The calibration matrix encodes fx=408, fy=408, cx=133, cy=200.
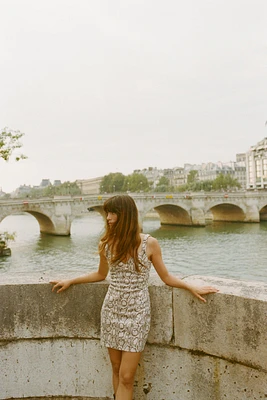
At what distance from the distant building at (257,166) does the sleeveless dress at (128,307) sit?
9352cm

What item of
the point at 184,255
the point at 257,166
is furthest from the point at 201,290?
the point at 257,166

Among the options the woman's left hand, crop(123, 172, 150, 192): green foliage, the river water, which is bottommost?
the river water

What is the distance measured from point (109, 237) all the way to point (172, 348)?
2.77 ft

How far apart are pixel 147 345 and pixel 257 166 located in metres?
97.4

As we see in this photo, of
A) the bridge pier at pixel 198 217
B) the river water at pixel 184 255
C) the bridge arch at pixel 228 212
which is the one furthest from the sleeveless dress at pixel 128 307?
the bridge arch at pixel 228 212

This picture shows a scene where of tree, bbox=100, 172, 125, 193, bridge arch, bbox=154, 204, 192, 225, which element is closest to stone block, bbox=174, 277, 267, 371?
bridge arch, bbox=154, 204, 192, 225

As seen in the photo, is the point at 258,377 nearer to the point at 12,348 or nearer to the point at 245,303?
the point at 245,303

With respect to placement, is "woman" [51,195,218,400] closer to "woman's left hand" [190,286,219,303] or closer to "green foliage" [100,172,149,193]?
"woman's left hand" [190,286,219,303]

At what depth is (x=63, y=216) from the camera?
3472cm

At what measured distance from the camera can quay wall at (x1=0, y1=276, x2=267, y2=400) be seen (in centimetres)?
238

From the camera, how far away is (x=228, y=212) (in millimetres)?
48344

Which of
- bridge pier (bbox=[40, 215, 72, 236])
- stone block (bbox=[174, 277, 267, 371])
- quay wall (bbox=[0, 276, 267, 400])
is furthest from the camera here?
bridge pier (bbox=[40, 215, 72, 236])

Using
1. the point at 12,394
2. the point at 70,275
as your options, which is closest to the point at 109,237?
the point at 70,275

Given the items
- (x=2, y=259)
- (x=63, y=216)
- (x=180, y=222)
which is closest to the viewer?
(x=2, y=259)
